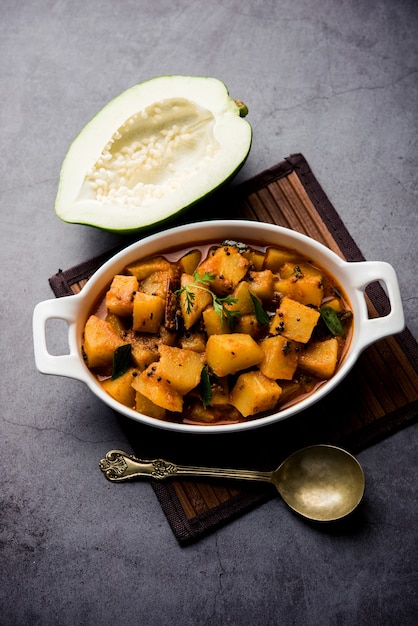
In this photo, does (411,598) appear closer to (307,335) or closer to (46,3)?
(307,335)

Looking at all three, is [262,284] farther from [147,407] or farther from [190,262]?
[147,407]

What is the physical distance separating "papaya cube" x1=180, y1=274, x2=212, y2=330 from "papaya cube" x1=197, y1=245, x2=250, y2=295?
54 millimetres

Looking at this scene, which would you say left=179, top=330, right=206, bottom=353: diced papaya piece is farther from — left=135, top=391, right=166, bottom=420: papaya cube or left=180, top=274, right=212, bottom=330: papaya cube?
left=135, top=391, right=166, bottom=420: papaya cube

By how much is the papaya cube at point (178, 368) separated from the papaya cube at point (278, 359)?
22 centimetres

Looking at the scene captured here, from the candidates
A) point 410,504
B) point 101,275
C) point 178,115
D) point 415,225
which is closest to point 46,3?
point 178,115

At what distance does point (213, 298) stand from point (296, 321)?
0.93ft

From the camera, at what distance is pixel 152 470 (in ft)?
7.79

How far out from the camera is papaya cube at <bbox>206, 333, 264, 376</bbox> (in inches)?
82.7

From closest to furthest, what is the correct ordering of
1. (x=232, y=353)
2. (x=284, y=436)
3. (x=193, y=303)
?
(x=232, y=353) → (x=193, y=303) → (x=284, y=436)

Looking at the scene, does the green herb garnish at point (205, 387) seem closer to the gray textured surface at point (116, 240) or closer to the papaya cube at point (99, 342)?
the papaya cube at point (99, 342)

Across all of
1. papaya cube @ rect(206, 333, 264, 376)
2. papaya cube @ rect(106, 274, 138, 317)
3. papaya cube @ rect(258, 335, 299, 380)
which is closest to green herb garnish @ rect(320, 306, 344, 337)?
papaya cube @ rect(258, 335, 299, 380)

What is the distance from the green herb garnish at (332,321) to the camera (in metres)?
2.22

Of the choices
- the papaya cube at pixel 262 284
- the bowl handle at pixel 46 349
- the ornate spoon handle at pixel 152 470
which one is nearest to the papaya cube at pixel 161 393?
the bowl handle at pixel 46 349

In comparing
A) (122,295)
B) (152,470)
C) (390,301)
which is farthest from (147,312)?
(390,301)
